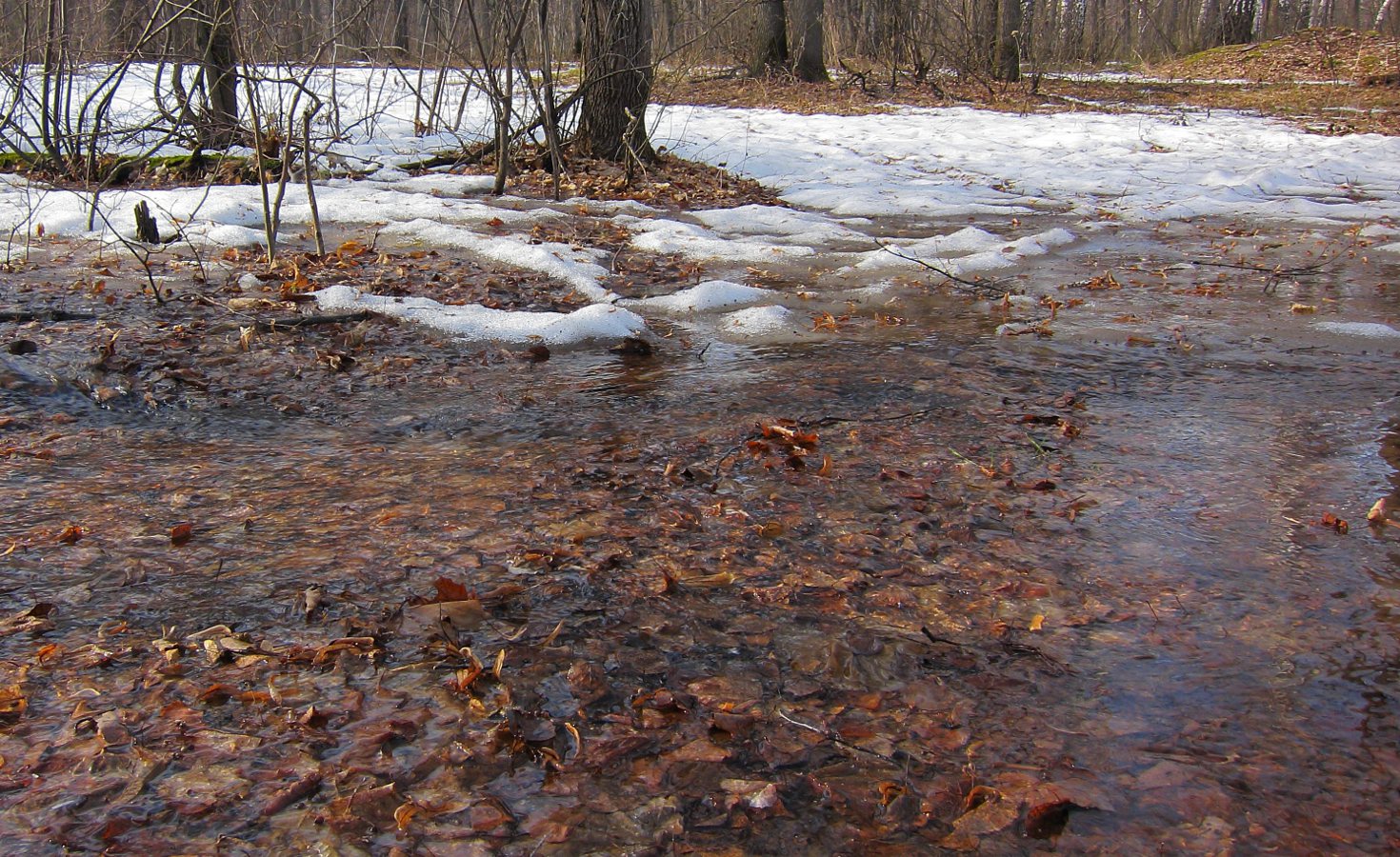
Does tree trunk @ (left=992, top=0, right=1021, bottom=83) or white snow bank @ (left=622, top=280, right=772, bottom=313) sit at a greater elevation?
tree trunk @ (left=992, top=0, right=1021, bottom=83)

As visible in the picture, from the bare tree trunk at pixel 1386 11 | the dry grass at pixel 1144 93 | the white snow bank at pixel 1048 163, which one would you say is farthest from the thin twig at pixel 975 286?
the bare tree trunk at pixel 1386 11

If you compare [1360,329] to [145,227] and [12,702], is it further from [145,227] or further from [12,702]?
[145,227]

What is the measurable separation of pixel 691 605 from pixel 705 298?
3232 millimetres

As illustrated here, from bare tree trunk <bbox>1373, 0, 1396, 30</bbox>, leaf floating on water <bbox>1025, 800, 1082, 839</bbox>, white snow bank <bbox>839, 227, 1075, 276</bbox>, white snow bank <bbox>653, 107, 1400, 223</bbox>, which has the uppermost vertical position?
bare tree trunk <bbox>1373, 0, 1396, 30</bbox>

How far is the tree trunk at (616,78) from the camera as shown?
8.18m

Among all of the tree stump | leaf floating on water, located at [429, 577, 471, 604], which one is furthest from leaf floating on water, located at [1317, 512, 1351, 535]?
the tree stump

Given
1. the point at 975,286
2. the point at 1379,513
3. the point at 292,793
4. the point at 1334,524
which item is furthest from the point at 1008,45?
the point at 292,793

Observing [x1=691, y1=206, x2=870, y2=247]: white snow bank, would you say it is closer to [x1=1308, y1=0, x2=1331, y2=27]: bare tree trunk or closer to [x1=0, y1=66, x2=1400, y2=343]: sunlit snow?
[x1=0, y1=66, x2=1400, y2=343]: sunlit snow

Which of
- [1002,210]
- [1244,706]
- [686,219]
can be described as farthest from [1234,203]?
[1244,706]

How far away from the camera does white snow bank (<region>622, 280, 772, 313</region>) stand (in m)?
5.25

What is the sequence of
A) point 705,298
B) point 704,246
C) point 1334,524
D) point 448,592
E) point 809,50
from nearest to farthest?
1. point 448,592
2. point 1334,524
3. point 705,298
4. point 704,246
5. point 809,50

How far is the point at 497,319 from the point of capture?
186 inches

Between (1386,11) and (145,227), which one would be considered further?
(1386,11)

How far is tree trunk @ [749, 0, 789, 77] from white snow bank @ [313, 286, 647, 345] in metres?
14.3
